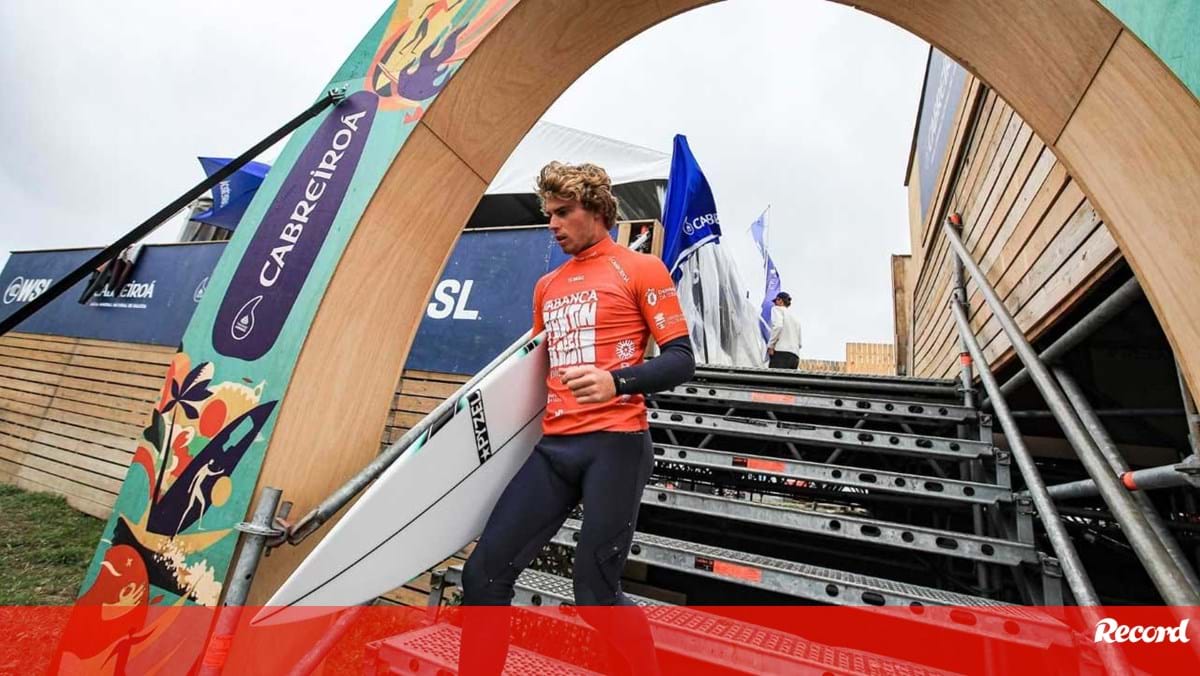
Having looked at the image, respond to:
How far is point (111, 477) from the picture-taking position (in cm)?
685

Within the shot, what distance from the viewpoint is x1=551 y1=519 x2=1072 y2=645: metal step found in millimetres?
1675

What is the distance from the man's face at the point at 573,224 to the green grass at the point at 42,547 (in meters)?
5.01

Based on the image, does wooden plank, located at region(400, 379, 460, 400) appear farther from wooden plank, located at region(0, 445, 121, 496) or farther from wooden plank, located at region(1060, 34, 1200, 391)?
wooden plank, located at region(0, 445, 121, 496)

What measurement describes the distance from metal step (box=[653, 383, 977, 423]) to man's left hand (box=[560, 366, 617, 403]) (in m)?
1.83

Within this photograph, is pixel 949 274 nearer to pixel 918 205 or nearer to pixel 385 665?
pixel 918 205

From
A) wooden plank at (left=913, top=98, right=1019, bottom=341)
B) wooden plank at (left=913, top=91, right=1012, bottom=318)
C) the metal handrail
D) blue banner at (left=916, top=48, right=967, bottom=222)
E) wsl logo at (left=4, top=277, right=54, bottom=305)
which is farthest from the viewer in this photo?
wsl logo at (left=4, top=277, right=54, bottom=305)

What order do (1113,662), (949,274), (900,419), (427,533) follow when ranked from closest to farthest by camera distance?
1. (1113,662)
2. (427,533)
3. (900,419)
4. (949,274)

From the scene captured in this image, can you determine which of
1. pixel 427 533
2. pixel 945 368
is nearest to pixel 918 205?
pixel 945 368

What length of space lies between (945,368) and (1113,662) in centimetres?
401

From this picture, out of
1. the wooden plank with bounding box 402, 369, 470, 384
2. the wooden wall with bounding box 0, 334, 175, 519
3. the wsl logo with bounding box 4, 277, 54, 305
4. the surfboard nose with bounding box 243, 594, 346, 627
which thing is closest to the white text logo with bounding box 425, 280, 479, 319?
the wooden plank with bounding box 402, 369, 470, 384

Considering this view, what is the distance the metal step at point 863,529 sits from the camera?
79.0 inches

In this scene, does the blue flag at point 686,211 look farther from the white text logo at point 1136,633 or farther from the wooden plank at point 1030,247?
the white text logo at point 1136,633

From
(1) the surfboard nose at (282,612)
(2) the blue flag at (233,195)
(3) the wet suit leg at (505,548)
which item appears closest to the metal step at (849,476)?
(3) the wet suit leg at (505,548)

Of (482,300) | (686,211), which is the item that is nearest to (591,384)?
(482,300)
